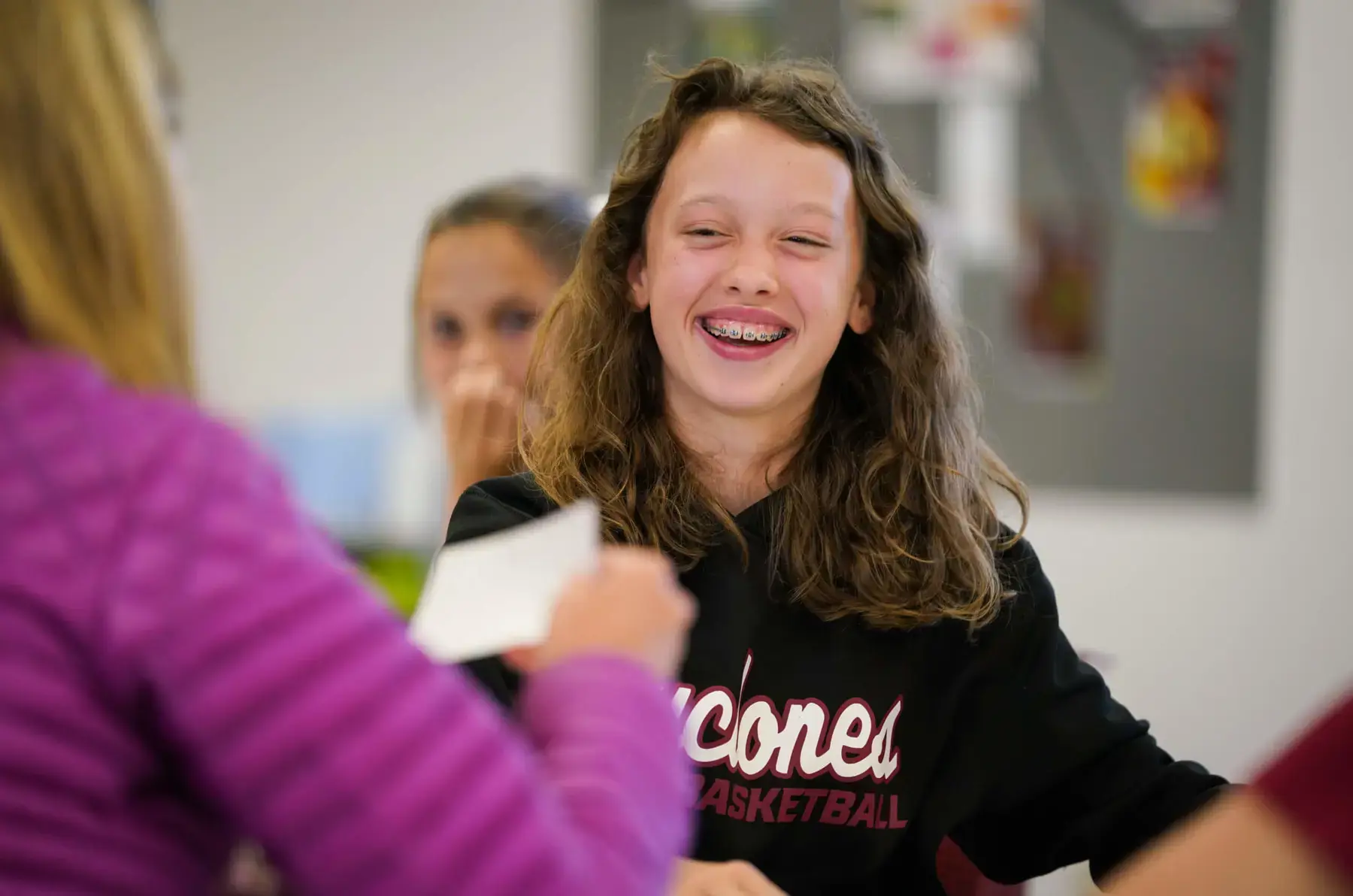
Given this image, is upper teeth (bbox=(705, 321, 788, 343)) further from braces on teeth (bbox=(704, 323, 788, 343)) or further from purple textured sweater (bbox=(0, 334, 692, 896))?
purple textured sweater (bbox=(0, 334, 692, 896))

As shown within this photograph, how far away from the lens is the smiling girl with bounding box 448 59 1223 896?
118 cm

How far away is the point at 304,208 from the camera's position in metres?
3.53

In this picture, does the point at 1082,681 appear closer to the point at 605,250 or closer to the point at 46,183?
the point at 605,250

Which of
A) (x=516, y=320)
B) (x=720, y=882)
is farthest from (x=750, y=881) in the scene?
(x=516, y=320)

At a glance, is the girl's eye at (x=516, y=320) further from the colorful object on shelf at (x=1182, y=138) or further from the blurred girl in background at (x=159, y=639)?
the colorful object on shelf at (x=1182, y=138)

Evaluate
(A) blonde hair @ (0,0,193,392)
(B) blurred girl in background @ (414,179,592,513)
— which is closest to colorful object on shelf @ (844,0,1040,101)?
(B) blurred girl in background @ (414,179,592,513)

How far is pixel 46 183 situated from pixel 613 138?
2765 mm

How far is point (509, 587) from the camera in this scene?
2.43 ft

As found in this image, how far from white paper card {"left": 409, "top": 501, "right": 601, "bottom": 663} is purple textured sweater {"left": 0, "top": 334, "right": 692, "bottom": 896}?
12 cm

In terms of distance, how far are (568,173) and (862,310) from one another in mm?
2045

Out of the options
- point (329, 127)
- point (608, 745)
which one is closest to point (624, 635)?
point (608, 745)

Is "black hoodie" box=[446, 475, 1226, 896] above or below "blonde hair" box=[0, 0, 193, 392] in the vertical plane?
below

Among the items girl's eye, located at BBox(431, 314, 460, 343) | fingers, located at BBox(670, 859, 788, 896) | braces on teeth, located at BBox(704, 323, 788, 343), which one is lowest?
fingers, located at BBox(670, 859, 788, 896)

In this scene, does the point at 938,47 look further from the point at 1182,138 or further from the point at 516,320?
the point at 516,320
